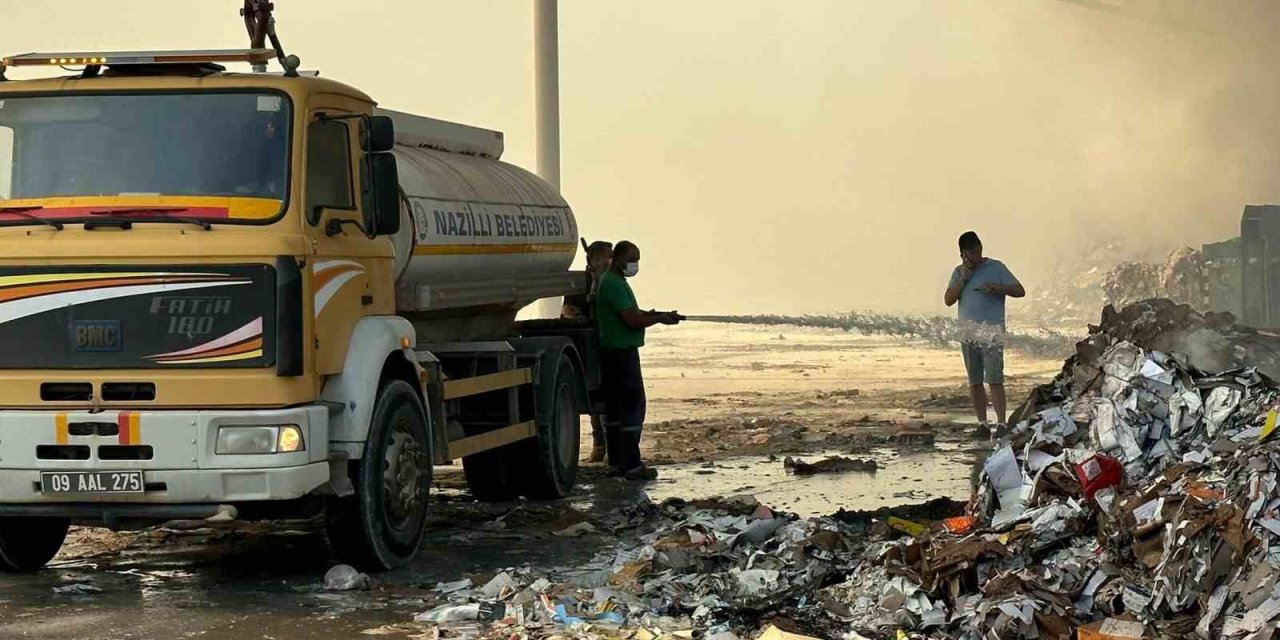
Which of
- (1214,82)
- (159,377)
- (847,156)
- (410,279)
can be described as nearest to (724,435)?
(410,279)

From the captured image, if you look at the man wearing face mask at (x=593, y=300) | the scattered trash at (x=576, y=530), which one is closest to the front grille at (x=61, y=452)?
the scattered trash at (x=576, y=530)

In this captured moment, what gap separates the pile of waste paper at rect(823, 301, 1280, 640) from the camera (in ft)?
22.5

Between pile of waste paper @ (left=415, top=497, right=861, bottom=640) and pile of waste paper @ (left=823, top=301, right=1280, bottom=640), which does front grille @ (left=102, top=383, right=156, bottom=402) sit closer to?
pile of waste paper @ (left=415, top=497, right=861, bottom=640)

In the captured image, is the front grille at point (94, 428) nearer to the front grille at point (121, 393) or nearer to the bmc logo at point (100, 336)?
the front grille at point (121, 393)

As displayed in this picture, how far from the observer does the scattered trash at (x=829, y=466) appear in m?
13.3

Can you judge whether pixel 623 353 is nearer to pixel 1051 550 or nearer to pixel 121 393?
pixel 121 393

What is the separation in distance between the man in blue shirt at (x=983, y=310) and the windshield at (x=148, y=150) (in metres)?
7.56

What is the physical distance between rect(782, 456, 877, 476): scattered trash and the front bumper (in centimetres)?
596

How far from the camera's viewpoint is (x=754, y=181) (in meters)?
57.6

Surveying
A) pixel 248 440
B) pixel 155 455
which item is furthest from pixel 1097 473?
pixel 155 455

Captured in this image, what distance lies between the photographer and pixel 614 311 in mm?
13406

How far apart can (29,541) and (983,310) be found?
333 inches

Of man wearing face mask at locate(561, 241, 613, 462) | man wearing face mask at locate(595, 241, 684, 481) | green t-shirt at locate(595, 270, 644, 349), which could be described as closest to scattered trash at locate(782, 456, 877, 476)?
man wearing face mask at locate(595, 241, 684, 481)

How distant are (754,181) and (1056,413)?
159 feet
